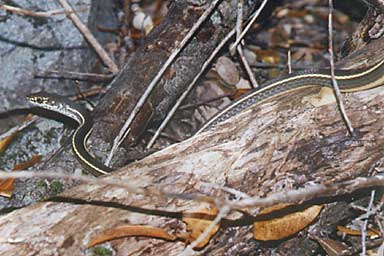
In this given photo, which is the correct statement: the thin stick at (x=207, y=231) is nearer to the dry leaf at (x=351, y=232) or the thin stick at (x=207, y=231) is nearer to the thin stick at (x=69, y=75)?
the dry leaf at (x=351, y=232)

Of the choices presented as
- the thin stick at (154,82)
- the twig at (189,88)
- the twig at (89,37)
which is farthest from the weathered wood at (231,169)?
the twig at (89,37)

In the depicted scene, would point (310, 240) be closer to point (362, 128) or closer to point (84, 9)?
point (362, 128)

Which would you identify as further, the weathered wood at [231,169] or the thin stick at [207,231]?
the weathered wood at [231,169]

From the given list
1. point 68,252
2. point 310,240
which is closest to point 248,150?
point 310,240

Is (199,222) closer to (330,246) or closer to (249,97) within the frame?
(330,246)

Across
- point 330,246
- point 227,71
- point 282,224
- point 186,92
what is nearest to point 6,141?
point 186,92

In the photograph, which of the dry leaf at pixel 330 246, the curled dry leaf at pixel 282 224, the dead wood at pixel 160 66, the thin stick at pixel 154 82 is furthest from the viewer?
the dead wood at pixel 160 66
